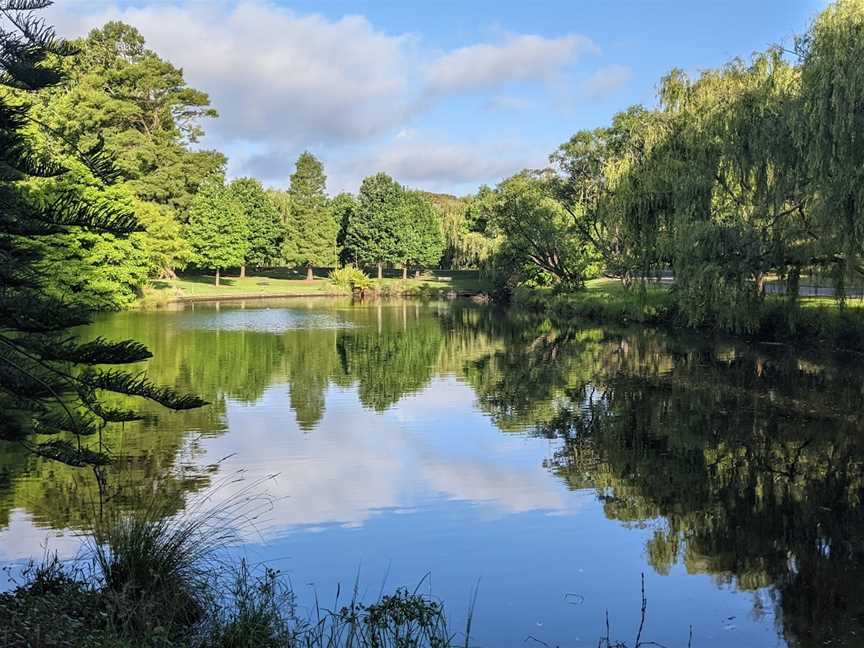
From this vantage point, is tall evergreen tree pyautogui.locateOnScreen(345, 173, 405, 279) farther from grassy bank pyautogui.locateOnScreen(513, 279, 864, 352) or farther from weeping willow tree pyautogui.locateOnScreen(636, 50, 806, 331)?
weeping willow tree pyautogui.locateOnScreen(636, 50, 806, 331)

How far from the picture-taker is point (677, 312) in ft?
103

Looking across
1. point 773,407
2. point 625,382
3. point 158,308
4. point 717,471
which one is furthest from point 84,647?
point 158,308

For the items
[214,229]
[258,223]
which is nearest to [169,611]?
[214,229]

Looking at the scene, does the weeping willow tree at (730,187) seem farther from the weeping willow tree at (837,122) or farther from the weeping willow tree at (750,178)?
the weeping willow tree at (837,122)

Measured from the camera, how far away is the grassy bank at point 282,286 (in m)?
52.1

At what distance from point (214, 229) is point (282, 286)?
313 inches

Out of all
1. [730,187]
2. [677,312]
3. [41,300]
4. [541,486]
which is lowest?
[541,486]

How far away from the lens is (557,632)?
21.9 ft

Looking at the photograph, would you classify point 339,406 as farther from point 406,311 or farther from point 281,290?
point 281,290

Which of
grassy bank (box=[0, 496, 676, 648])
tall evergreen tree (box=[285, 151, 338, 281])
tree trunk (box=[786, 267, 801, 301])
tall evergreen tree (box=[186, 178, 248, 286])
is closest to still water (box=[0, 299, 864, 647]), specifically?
grassy bank (box=[0, 496, 676, 648])

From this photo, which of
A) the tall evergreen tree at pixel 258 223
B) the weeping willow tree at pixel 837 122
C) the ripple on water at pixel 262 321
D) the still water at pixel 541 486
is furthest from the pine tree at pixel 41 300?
the tall evergreen tree at pixel 258 223

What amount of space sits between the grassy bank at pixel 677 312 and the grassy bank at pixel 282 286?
15.0 m

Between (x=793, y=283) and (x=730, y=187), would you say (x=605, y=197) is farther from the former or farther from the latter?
(x=793, y=283)

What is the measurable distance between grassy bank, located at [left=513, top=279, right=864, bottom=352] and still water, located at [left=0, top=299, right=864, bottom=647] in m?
1.66
